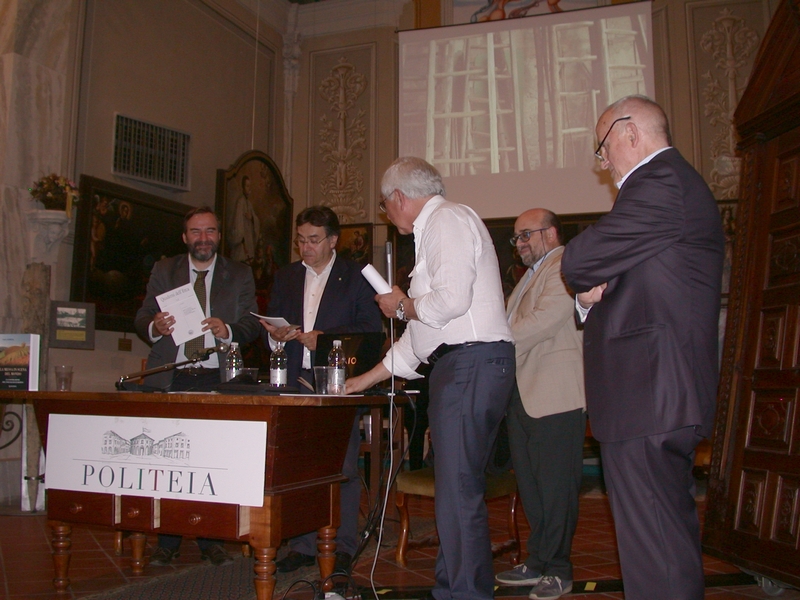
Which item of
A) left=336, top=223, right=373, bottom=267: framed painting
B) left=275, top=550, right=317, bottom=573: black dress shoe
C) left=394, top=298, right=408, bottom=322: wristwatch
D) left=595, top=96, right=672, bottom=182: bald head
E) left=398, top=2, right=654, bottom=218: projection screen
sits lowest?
left=275, top=550, right=317, bottom=573: black dress shoe

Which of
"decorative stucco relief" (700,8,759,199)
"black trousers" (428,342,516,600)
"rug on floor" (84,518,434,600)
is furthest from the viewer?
"decorative stucco relief" (700,8,759,199)

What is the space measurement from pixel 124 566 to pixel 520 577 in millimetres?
1723

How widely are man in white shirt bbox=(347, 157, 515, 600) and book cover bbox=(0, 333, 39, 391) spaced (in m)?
1.72

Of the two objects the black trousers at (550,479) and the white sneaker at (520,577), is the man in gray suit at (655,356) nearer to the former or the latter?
the black trousers at (550,479)

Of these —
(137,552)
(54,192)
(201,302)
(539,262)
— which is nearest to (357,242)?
(54,192)

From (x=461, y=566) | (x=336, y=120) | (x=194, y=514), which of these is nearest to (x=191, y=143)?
(x=336, y=120)

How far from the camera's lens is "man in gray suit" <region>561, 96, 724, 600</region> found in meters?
1.81

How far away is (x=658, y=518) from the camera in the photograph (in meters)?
1.81

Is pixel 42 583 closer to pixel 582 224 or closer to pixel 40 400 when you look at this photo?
pixel 40 400

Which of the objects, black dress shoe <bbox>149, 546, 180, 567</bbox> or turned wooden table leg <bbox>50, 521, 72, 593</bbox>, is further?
black dress shoe <bbox>149, 546, 180, 567</bbox>

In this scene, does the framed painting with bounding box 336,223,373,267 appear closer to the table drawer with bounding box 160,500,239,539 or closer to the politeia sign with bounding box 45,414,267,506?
the politeia sign with bounding box 45,414,267,506

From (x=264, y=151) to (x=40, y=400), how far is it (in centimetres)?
588

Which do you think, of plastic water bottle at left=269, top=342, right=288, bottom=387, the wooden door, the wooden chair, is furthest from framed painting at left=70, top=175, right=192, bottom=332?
the wooden door

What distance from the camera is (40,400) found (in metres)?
2.84
